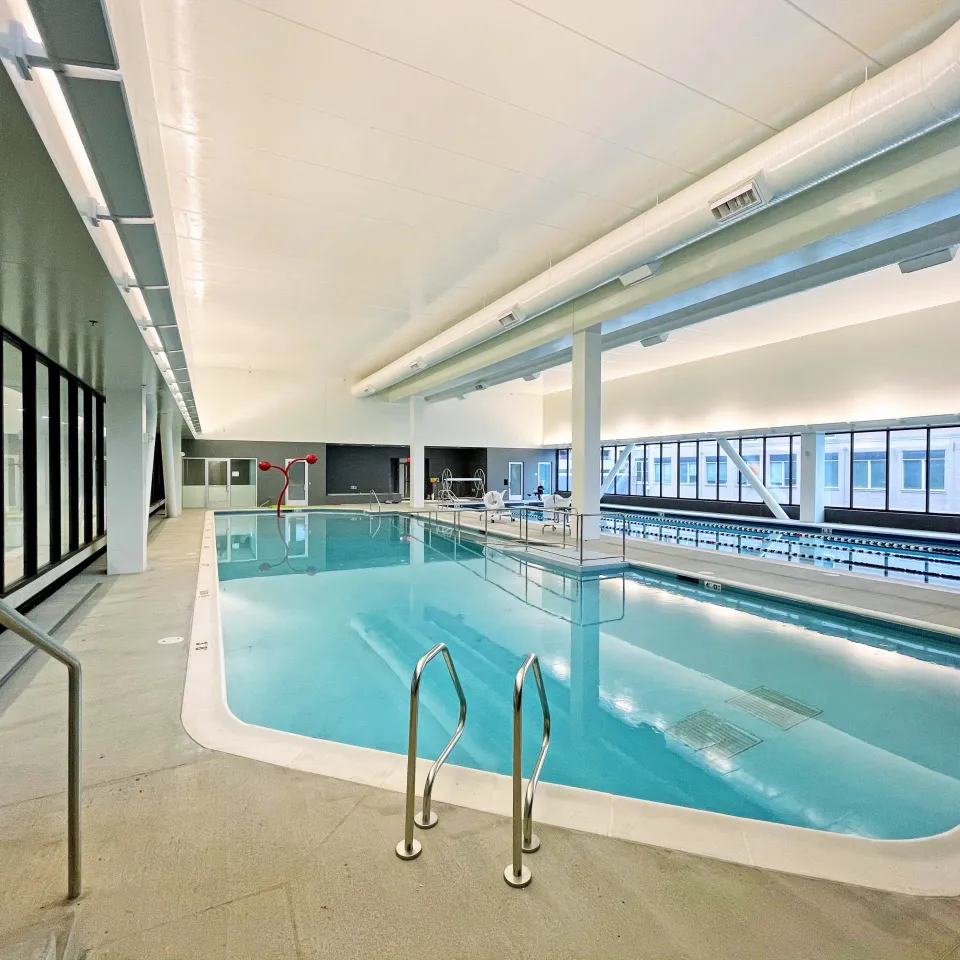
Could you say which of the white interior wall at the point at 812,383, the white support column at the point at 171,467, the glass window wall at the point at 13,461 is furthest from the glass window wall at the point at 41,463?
the white interior wall at the point at 812,383

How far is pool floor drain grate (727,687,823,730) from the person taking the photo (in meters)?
3.08

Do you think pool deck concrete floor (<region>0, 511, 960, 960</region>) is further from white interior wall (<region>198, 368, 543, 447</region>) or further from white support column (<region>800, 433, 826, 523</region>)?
white interior wall (<region>198, 368, 543, 447</region>)

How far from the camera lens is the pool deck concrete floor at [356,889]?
4.31ft

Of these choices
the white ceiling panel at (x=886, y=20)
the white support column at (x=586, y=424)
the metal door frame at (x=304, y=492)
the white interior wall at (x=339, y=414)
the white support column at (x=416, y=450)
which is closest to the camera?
the white ceiling panel at (x=886, y=20)

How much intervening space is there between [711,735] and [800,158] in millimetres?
3777

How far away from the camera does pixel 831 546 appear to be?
11.2 meters

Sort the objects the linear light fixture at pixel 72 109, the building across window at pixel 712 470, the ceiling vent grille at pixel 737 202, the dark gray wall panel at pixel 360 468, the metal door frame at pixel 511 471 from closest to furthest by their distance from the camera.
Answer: the linear light fixture at pixel 72 109 → the ceiling vent grille at pixel 737 202 → the dark gray wall panel at pixel 360 468 → the metal door frame at pixel 511 471 → the building across window at pixel 712 470

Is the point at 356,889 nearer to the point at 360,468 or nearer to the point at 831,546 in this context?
the point at 831,546

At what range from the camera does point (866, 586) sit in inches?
222

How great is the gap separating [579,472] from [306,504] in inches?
472

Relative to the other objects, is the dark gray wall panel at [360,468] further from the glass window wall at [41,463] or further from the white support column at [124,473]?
the white support column at [124,473]

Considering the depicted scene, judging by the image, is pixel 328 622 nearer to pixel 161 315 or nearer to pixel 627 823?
pixel 161 315

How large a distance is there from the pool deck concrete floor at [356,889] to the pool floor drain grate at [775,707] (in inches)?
65.7

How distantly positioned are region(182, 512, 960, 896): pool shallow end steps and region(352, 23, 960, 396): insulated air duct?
3612mm
